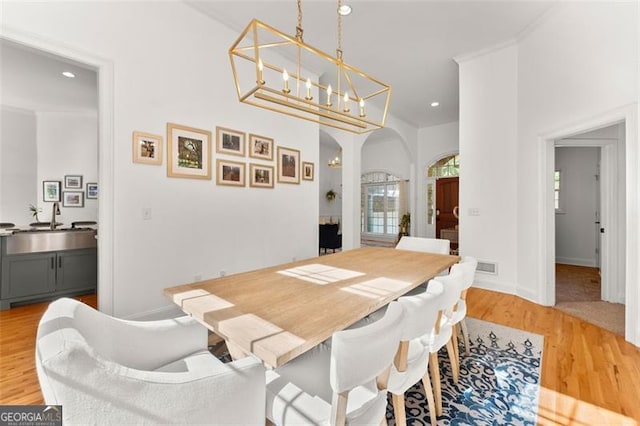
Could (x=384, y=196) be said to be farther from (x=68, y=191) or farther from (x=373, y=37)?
(x=68, y=191)

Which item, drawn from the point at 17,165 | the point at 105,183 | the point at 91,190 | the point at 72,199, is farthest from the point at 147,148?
the point at 17,165

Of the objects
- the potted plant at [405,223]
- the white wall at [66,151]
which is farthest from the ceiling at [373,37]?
the potted plant at [405,223]

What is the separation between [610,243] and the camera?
3.27 m

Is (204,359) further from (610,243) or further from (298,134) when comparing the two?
(610,243)

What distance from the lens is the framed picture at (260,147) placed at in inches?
136

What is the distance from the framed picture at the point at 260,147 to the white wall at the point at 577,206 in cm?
573

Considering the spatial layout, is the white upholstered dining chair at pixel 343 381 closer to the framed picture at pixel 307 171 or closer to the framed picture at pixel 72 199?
the framed picture at pixel 307 171

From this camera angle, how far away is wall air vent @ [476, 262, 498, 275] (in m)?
3.80

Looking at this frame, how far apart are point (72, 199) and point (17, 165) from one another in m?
0.87

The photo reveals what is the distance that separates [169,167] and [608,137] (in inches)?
196

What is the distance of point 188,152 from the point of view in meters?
2.90

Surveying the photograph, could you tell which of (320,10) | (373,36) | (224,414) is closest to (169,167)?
(320,10)

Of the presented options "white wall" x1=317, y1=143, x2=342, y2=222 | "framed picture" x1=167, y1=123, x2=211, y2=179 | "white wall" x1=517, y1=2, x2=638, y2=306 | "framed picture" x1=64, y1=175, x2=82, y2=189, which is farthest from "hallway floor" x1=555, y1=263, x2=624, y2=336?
"framed picture" x1=64, y1=175, x2=82, y2=189

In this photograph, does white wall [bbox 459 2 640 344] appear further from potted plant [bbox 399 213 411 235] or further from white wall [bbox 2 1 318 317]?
potted plant [bbox 399 213 411 235]
